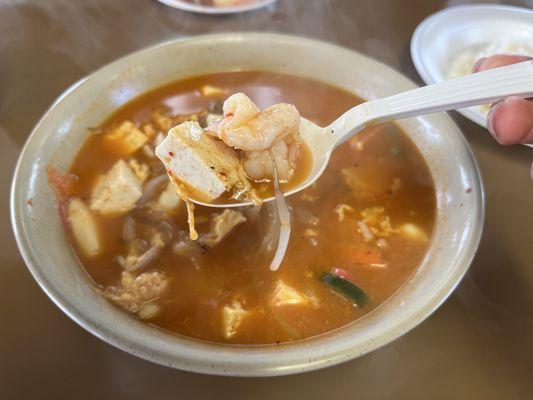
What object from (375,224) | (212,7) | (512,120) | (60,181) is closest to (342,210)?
(375,224)

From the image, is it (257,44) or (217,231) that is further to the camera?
(257,44)

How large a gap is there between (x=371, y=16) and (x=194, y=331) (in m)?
2.34

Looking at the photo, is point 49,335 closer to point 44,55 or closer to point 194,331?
point 194,331

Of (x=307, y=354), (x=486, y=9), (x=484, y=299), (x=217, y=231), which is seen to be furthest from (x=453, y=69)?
(x=307, y=354)

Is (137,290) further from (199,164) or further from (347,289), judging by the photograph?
(347,289)

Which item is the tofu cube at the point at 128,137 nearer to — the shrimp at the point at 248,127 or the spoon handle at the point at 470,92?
the shrimp at the point at 248,127

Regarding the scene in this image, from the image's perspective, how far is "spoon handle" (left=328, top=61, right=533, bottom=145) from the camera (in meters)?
1.35

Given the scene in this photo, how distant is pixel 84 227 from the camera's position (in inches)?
67.6

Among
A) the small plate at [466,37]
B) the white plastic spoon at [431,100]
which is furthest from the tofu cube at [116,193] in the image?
the small plate at [466,37]

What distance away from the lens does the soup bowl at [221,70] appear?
129cm

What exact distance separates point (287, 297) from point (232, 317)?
0.21m

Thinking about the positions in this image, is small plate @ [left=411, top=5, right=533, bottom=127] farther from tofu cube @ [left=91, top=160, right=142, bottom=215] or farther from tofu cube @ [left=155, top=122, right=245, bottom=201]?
tofu cube @ [left=91, top=160, right=142, bottom=215]

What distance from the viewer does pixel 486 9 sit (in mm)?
2746

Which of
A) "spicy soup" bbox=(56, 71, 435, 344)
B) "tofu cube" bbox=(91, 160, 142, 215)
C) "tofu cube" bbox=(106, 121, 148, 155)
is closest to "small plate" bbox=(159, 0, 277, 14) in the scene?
"spicy soup" bbox=(56, 71, 435, 344)
